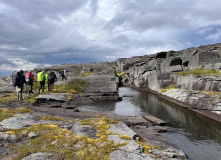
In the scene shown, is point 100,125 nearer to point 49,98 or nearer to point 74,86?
point 49,98

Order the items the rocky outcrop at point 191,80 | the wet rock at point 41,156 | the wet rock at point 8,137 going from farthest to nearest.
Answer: the rocky outcrop at point 191,80 < the wet rock at point 8,137 < the wet rock at point 41,156

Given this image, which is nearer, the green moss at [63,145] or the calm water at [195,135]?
the green moss at [63,145]

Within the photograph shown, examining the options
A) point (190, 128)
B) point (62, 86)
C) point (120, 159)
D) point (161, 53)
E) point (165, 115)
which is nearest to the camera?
point (120, 159)

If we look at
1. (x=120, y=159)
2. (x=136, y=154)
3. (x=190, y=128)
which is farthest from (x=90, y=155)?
(x=190, y=128)

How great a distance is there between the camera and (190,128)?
757 inches

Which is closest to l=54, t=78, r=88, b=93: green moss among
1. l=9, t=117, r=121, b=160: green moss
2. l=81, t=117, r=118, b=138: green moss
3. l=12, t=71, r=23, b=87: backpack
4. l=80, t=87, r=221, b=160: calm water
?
l=12, t=71, r=23, b=87: backpack

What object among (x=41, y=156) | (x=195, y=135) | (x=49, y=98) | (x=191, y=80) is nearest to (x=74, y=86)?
(x=49, y=98)

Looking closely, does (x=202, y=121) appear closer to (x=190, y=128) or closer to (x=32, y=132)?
(x=190, y=128)

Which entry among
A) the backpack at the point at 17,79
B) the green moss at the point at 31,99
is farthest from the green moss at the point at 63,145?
the backpack at the point at 17,79

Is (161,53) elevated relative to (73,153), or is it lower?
elevated

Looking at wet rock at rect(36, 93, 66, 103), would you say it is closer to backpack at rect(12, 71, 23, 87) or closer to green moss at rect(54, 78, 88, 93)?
backpack at rect(12, 71, 23, 87)

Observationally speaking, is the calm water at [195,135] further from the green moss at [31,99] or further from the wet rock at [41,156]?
the green moss at [31,99]

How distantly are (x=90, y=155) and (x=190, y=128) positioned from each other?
1497cm

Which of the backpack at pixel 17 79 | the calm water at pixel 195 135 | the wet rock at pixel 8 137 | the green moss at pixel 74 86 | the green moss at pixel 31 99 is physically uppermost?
the backpack at pixel 17 79
